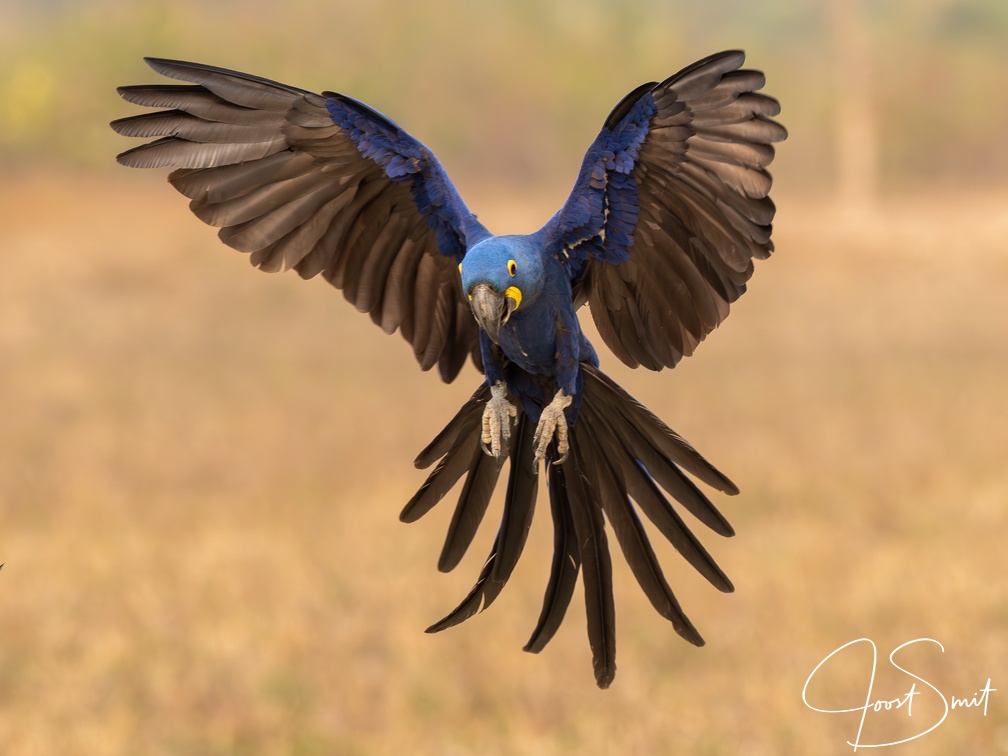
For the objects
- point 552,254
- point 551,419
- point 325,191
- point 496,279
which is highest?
point 325,191

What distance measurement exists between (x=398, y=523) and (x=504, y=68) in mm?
39918

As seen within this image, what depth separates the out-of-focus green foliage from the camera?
40250 millimetres

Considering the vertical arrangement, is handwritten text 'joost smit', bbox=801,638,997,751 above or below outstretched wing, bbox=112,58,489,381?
below

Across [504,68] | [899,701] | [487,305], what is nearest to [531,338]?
[487,305]

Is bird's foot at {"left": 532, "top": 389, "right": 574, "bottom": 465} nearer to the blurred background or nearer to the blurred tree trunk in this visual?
the blurred background

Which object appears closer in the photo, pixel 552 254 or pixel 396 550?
pixel 552 254

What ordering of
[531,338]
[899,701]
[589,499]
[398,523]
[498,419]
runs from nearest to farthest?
[531,338] < [498,419] < [589,499] < [899,701] < [398,523]

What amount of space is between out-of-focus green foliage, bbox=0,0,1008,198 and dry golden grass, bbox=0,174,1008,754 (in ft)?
73.2

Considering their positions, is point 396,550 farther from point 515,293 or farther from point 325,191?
point 515,293

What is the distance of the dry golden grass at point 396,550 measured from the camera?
27.0 ft

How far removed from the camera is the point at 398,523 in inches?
451

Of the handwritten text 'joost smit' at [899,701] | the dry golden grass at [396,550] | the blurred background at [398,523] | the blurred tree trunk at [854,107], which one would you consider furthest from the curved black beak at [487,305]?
the blurred tree trunk at [854,107]

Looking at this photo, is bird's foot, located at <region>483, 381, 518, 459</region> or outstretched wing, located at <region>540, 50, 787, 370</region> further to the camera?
bird's foot, located at <region>483, 381, 518, 459</region>

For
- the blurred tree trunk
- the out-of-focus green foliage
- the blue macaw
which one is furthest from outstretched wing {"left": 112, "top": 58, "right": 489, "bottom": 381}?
the blurred tree trunk
